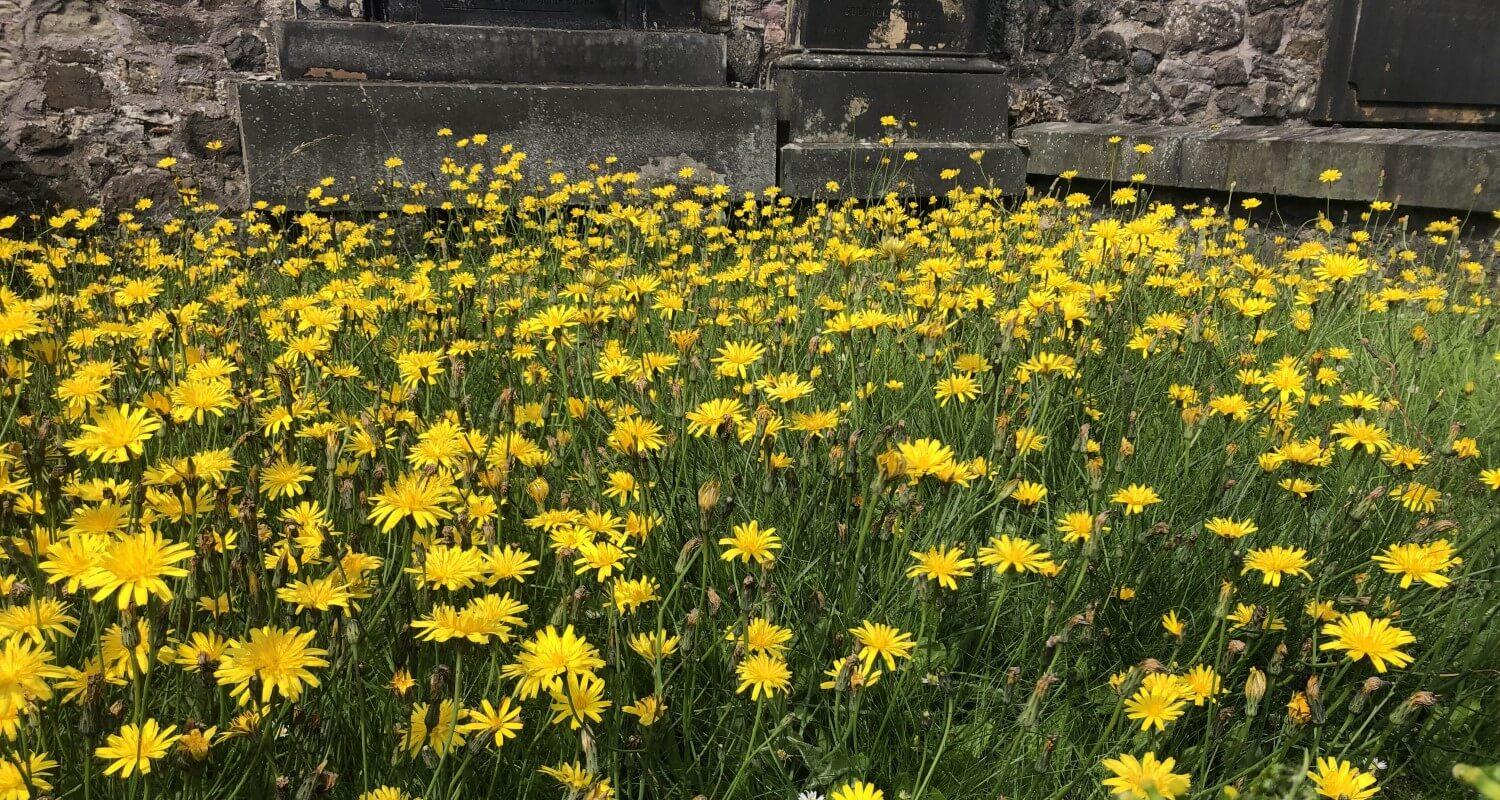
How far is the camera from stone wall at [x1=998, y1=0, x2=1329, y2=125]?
17.4ft

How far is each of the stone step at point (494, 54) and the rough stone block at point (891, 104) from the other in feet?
1.83

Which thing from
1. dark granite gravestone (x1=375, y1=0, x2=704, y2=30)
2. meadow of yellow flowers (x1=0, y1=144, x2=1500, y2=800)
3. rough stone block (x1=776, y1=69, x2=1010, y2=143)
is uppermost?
dark granite gravestone (x1=375, y1=0, x2=704, y2=30)

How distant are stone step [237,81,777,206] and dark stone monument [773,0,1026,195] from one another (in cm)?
26

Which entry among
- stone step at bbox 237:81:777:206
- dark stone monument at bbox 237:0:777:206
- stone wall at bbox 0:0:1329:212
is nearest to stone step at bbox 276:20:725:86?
dark stone monument at bbox 237:0:777:206

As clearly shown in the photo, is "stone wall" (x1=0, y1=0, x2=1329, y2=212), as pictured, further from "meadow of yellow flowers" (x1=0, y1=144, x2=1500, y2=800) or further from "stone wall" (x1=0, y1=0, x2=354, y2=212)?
"meadow of yellow flowers" (x1=0, y1=144, x2=1500, y2=800)

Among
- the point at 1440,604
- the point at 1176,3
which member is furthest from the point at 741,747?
the point at 1176,3

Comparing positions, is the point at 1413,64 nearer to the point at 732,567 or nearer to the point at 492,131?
the point at 492,131

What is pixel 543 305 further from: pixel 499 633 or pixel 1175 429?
pixel 499 633

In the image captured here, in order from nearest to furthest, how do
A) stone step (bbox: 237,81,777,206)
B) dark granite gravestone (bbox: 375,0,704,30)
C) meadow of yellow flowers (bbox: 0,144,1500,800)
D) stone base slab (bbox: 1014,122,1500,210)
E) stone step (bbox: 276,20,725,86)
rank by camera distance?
meadow of yellow flowers (bbox: 0,144,1500,800) → stone base slab (bbox: 1014,122,1500,210) → stone step (bbox: 237,81,777,206) → stone step (bbox: 276,20,725,86) → dark granite gravestone (bbox: 375,0,704,30)

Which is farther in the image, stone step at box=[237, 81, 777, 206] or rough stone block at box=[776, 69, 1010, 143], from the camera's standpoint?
rough stone block at box=[776, 69, 1010, 143]

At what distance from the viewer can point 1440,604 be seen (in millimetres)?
1529

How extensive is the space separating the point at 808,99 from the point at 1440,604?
15.0ft

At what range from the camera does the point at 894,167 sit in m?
5.52

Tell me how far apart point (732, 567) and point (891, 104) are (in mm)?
4601
